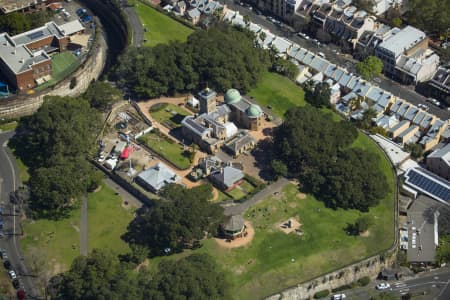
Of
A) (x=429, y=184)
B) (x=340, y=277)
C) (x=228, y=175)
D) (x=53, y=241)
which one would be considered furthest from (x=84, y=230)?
(x=429, y=184)

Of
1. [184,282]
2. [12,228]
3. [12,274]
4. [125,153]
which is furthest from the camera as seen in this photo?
[125,153]

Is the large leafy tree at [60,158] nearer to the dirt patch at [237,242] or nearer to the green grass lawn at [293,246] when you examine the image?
the green grass lawn at [293,246]

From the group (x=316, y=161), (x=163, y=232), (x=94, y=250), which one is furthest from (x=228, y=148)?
(x=94, y=250)

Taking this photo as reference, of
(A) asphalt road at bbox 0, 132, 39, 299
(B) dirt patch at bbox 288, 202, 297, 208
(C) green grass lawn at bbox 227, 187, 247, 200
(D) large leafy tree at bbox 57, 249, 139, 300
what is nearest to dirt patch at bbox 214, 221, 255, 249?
(C) green grass lawn at bbox 227, 187, 247, 200

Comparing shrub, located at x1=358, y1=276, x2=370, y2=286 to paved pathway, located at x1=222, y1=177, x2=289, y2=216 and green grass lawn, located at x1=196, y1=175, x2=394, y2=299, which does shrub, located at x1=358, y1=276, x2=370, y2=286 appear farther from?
paved pathway, located at x1=222, y1=177, x2=289, y2=216

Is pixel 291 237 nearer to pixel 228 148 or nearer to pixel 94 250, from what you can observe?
pixel 228 148

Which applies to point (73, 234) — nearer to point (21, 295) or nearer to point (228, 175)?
point (21, 295)
